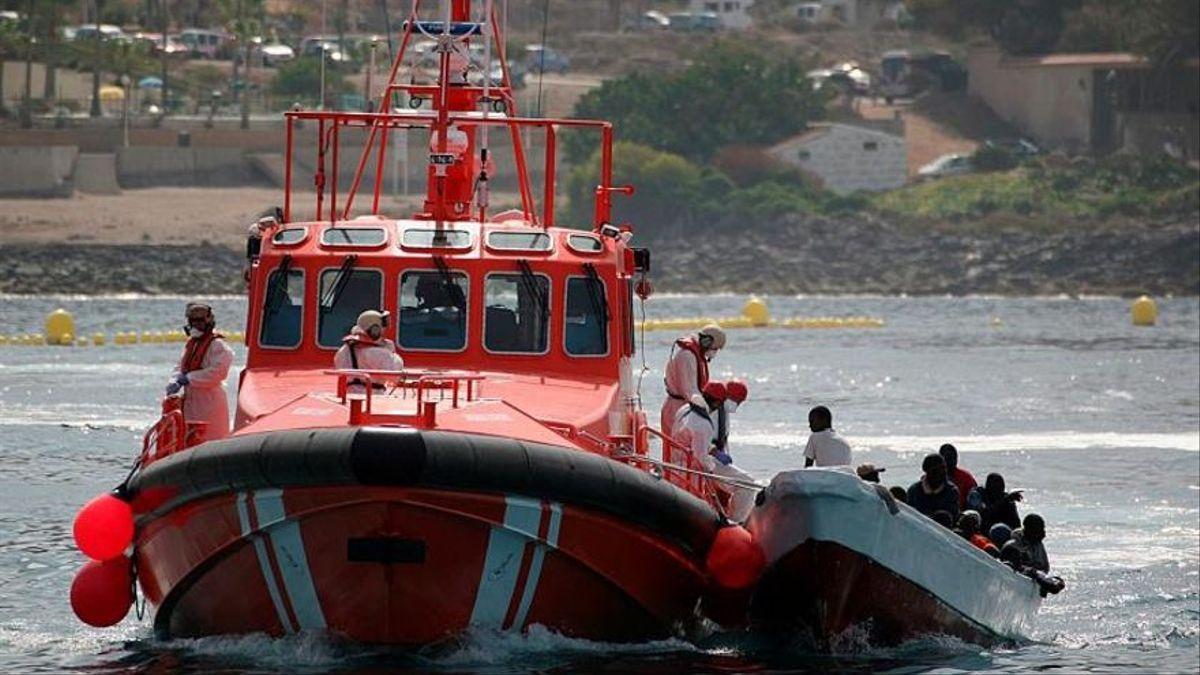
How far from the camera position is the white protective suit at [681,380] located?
19.2m

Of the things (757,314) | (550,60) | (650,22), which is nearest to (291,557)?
(757,314)

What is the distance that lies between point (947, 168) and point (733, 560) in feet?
297

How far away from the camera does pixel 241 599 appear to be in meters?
16.9

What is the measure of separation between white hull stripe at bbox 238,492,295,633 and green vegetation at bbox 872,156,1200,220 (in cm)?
8376

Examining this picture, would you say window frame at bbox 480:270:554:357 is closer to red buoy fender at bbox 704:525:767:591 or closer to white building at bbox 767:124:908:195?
red buoy fender at bbox 704:525:767:591

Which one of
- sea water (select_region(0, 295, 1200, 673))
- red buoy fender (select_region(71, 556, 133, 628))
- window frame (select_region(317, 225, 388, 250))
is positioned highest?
window frame (select_region(317, 225, 388, 250))

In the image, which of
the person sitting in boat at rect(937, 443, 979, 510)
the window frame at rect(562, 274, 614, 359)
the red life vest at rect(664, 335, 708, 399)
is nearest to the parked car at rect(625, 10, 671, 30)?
the person sitting in boat at rect(937, 443, 979, 510)

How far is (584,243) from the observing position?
18.9 meters

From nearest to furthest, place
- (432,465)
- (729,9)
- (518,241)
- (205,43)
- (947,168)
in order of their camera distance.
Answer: (432,465), (518,241), (947,168), (205,43), (729,9)

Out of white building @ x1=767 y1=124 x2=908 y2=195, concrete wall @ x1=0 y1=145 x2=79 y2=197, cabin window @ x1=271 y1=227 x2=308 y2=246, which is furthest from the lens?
white building @ x1=767 y1=124 x2=908 y2=195

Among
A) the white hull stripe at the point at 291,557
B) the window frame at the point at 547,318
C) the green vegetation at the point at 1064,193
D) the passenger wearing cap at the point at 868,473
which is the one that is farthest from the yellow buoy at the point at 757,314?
the white hull stripe at the point at 291,557

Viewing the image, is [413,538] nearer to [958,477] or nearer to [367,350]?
[367,350]

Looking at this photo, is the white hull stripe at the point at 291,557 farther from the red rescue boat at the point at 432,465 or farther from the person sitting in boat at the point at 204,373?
the person sitting in boat at the point at 204,373

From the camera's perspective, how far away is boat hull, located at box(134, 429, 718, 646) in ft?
51.7
